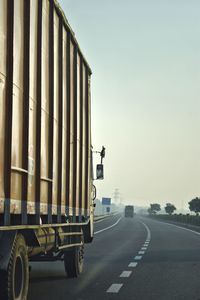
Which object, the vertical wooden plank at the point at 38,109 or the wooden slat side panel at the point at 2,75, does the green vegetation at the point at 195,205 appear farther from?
the wooden slat side panel at the point at 2,75

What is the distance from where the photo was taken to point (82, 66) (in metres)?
11.9

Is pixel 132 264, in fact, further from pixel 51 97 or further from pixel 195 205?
pixel 195 205

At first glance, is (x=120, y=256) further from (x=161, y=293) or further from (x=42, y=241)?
(x=42, y=241)

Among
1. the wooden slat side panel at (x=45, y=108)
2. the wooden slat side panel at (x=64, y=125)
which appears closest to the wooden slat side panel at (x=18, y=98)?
the wooden slat side panel at (x=45, y=108)

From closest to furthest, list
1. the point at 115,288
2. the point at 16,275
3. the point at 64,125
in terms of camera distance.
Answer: the point at 16,275 < the point at 64,125 < the point at 115,288

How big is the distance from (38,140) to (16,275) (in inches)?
66.9

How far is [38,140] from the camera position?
7934 mm

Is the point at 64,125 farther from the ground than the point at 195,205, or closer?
closer

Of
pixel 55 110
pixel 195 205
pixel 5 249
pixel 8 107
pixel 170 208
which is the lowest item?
pixel 5 249

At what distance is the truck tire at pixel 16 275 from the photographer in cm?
689

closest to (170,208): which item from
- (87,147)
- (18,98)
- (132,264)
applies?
(132,264)

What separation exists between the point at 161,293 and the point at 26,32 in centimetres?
463

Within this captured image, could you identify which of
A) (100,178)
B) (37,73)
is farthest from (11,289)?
(100,178)

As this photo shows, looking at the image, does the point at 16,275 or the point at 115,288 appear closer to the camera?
the point at 16,275
